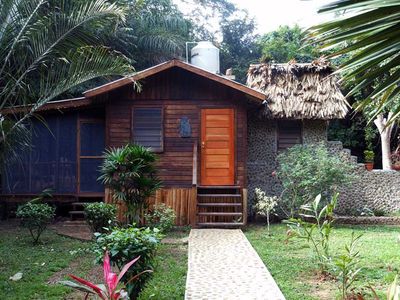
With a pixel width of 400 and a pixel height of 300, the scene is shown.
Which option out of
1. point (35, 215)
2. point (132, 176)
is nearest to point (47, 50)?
point (132, 176)

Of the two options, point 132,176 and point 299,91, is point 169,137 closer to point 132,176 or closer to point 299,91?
point 132,176

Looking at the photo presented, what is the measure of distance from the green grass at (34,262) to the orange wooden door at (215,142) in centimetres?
387

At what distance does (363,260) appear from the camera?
7301 mm

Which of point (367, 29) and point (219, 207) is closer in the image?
point (367, 29)

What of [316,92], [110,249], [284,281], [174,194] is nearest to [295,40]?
[316,92]

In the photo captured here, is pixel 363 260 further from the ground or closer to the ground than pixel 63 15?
closer to the ground

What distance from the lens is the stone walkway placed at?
536cm

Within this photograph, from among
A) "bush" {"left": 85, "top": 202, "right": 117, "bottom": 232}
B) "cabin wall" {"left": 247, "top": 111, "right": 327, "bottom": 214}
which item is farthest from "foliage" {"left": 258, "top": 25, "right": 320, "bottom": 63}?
"bush" {"left": 85, "top": 202, "right": 117, "bottom": 232}

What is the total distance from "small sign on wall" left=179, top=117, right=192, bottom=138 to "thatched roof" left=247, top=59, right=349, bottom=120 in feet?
7.22

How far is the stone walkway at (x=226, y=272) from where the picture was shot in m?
5.36

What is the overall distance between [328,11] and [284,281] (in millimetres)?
4451

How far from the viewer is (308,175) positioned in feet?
36.7

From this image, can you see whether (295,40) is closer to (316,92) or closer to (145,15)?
(145,15)

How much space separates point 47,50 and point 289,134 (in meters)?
7.91
